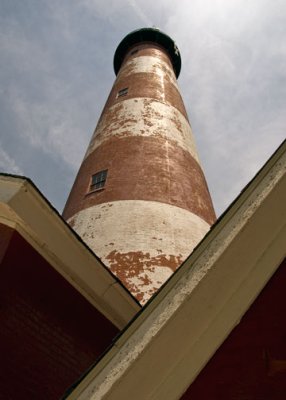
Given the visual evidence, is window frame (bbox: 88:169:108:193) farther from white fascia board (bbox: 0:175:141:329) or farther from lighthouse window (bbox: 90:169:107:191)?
white fascia board (bbox: 0:175:141:329)

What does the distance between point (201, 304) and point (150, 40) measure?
17427 mm

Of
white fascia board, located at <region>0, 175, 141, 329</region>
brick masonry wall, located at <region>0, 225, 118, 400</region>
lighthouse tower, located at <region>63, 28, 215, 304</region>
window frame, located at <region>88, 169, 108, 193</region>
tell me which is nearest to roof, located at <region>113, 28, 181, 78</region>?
lighthouse tower, located at <region>63, 28, 215, 304</region>

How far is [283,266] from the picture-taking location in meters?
2.04

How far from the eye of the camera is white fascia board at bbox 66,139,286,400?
71.2 inches

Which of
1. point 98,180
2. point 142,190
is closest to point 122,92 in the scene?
point 98,180

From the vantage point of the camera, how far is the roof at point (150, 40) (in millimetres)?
17422

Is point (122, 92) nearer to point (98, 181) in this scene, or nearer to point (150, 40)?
point (98, 181)

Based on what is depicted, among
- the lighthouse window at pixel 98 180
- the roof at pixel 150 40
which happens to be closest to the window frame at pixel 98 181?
the lighthouse window at pixel 98 180

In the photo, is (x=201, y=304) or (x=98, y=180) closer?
(x=201, y=304)

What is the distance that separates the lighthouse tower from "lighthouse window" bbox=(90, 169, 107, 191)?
34 mm

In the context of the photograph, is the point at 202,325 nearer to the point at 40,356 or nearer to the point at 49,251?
the point at 49,251

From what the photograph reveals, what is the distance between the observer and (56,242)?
3328 mm

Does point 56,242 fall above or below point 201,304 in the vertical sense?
below

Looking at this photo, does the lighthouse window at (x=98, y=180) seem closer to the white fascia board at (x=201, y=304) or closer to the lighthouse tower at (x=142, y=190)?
the lighthouse tower at (x=142, y=190)
